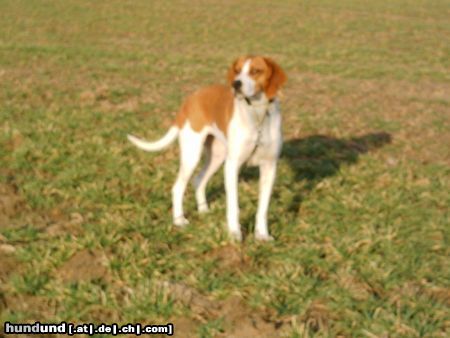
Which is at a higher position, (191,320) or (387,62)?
(387,62)

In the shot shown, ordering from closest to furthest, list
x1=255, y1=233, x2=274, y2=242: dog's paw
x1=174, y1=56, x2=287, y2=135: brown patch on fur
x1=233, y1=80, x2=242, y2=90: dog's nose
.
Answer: x1=233, y1=80, x2=242, y2=90: dog's nose
x1=174, y1=56, x2=287, y2=135: brown patch on fur
x1=255, y1=233, x2=274, y2=242: dog's paw

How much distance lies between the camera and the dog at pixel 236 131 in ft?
14.3

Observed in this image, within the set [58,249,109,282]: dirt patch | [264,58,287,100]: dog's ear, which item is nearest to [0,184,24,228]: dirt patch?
[58,249,109,282]: dirt patch

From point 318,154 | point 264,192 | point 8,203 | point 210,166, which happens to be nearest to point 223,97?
point 210,166

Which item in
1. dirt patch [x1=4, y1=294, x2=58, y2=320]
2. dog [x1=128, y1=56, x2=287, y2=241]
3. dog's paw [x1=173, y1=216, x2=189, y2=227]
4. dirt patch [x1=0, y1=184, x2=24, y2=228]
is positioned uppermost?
dog [x1=128, y1=56, x2=287, y2=241]

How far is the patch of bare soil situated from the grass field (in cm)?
1

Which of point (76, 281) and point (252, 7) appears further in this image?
point (252, 7)

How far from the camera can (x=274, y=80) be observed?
4.35 meters

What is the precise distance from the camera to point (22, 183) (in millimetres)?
5832

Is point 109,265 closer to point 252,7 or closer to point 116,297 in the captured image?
point 116,297

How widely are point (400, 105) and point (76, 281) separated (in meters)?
9.45

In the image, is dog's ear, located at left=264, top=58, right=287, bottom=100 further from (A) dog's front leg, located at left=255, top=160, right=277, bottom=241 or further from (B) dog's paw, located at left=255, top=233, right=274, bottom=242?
(B) dog's paw, located at left=255, top=233, right=274, bottom=242

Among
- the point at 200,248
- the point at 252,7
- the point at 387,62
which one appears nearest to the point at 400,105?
the point at 387,62

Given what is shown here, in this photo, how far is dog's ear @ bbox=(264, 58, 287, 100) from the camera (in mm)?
4344
